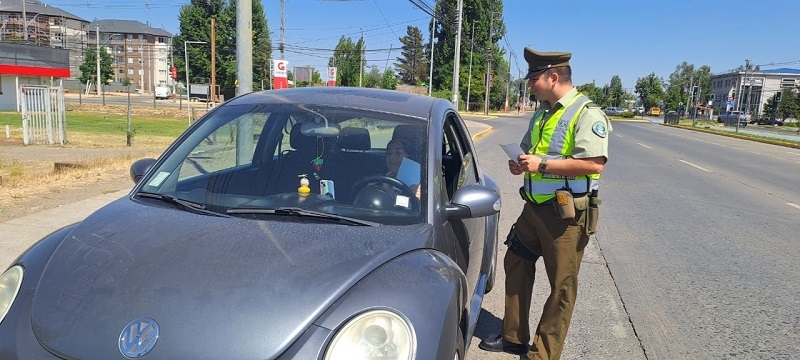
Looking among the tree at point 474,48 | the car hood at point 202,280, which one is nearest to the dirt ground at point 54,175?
the car hood at point 202,280

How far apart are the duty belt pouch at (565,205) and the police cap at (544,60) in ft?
2.30

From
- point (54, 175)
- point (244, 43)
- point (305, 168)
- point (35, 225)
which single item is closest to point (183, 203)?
point (305, 168)

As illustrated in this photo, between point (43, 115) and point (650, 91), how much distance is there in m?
112

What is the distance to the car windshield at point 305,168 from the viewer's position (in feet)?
8.59

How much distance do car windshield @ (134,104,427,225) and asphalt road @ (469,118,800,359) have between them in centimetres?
148

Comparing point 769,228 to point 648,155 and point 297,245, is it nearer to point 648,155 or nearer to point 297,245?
point 297,245

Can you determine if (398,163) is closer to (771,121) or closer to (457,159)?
(457,159)

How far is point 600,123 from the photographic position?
9.82ft

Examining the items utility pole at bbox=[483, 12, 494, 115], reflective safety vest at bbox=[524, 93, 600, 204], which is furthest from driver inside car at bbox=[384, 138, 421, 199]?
utility pole at bbox=[483, 12, 494, 115]

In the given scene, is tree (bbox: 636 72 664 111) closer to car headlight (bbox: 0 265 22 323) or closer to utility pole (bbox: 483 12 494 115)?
utility pole (bbox: 483 12 494 115)

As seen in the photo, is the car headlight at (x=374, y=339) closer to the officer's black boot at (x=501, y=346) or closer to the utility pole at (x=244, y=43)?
the officer's black boot at (x=501, y=346)

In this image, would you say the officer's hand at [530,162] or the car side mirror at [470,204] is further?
the officer's hand at [530,162]

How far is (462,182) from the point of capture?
3.66 m

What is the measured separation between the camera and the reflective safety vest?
10.0 ft
